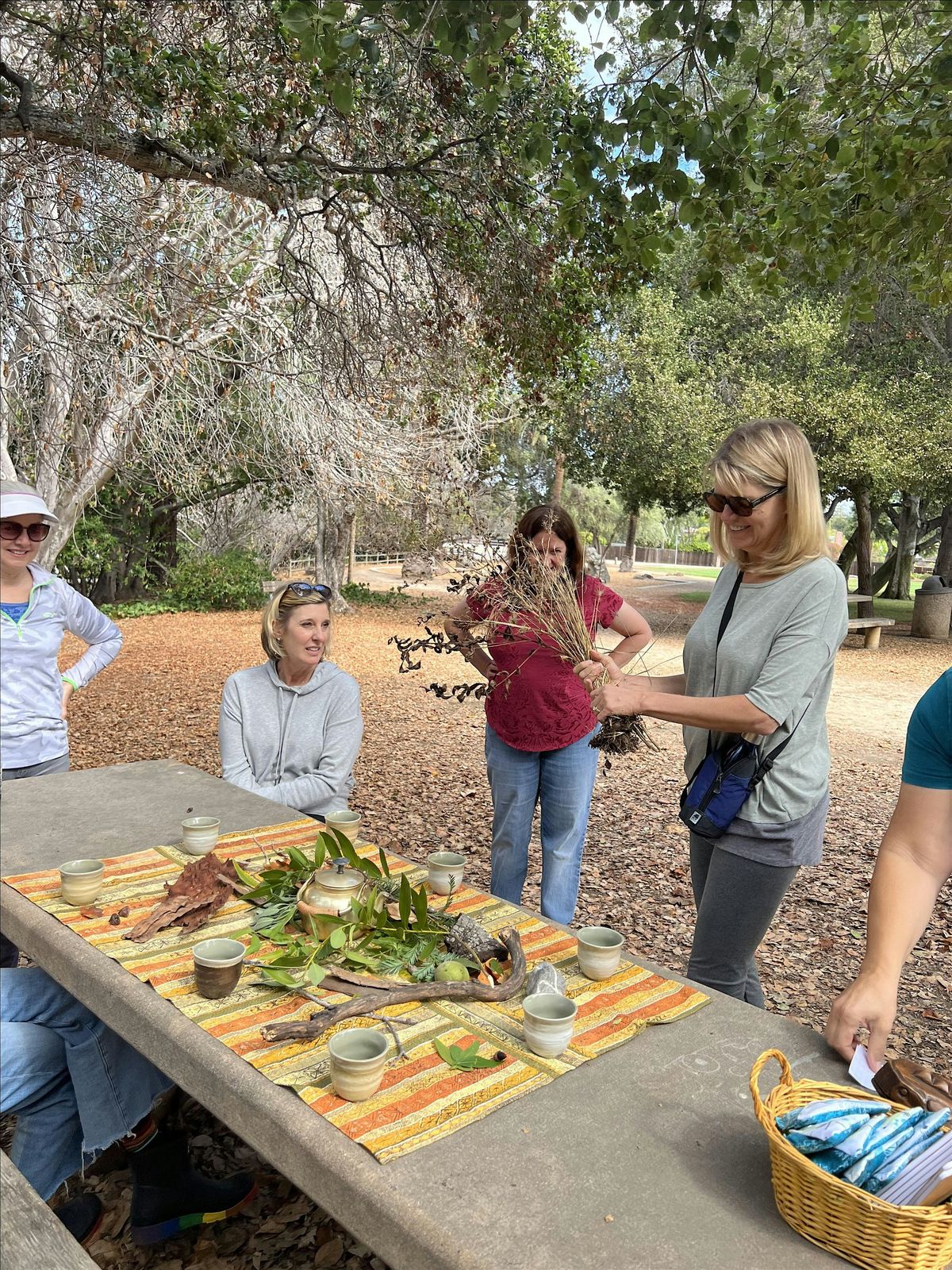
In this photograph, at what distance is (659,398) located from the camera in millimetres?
16766

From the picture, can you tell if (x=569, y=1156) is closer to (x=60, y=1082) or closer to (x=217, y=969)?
(x=217, y=969)

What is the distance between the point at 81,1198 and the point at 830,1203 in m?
2.19

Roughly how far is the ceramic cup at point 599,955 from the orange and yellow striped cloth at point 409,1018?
0.07 ft

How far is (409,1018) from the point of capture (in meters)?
1.91

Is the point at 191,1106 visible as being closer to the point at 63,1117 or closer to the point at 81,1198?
the point at 81,1198

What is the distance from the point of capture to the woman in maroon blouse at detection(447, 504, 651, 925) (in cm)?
354

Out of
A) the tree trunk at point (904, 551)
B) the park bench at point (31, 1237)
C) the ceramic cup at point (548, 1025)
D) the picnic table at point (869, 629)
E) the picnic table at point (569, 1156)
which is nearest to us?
the picnic table at point (569, 1156)

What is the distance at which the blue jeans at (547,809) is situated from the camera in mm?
3627

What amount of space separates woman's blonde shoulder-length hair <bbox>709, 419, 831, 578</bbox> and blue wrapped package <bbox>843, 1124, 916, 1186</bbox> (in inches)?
58.8

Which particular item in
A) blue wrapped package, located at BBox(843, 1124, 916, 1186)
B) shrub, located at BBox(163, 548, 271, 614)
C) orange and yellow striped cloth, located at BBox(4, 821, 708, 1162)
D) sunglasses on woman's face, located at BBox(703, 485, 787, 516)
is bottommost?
shrub, located at BBox(163, 548, 271, 614)

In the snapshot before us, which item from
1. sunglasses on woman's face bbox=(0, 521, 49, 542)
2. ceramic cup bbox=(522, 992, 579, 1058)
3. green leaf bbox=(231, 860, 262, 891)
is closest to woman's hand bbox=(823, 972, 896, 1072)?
ceramic cup bbox=(522, 992, 579, 1058)

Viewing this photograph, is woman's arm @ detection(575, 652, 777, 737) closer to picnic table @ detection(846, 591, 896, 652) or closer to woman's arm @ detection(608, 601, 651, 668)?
woman's arm @ detection(608, 601, 651, 668)

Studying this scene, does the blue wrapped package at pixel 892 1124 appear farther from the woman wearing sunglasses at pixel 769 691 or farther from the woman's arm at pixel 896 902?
the woman wearing sunglasses at pixel 769 691

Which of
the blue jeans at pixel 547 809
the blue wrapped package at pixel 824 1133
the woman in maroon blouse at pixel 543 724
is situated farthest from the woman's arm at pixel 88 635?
the blue wrapped package at pixel 824 1133
